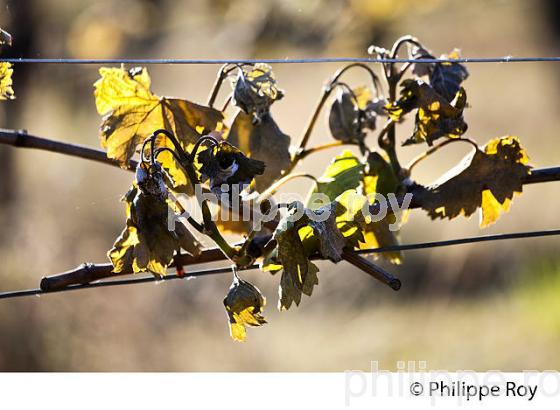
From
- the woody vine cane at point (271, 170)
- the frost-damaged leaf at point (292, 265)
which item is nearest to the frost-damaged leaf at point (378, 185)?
the woody vine cane at point (271, 170)

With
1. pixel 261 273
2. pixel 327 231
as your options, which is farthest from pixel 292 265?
pixel 261 273

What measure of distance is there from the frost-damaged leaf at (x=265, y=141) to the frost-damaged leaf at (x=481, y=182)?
9 cm

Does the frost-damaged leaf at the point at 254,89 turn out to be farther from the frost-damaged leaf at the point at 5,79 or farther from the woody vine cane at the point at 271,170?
the frost-damaged leaf at the point at 5,79

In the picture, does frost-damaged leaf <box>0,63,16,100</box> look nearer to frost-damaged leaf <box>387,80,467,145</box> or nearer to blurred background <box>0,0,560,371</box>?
frost-damaged leaf <box>387,80,467,145</box>

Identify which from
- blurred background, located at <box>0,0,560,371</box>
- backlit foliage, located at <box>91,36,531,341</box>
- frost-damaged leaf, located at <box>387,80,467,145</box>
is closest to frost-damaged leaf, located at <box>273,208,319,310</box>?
backlit foliage, located at <box>91,36,531,341</box>

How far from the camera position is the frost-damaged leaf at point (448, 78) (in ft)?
1.77

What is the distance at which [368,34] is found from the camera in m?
2.59

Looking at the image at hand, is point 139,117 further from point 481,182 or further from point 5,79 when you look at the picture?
point 481,182

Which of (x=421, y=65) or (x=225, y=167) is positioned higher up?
(x=421, y=65)

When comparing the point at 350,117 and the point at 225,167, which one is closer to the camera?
the point at 225,167

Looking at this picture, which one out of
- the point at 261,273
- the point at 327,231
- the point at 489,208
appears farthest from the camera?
the point at 261,273

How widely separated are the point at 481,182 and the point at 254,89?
15 centimetres

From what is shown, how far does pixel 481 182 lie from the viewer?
54 centimetres
